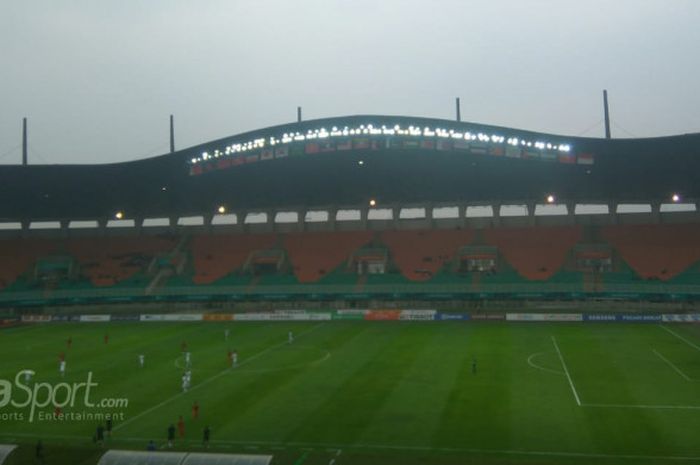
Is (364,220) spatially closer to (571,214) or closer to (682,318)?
(571,214)

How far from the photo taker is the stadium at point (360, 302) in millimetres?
24312

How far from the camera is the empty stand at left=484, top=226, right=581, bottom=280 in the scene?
6619 cm

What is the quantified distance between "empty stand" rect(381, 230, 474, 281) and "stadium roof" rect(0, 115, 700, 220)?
14.6 ft

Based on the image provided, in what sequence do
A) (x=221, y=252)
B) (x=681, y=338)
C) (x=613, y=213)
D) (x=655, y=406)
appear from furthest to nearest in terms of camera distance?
1. (x=221, y=252)
2. (x=613, y=213)
3. (x=681, y=338)
4. (x=655, y=406)

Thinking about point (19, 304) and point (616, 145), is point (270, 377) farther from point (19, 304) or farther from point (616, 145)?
point (19, 304)

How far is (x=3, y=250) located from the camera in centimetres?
7544

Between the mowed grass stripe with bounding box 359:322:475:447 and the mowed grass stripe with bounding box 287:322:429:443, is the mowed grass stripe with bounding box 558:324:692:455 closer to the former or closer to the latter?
the mowed grass stripe with bounding box 359:322:475:447

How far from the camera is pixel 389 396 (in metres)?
29.1

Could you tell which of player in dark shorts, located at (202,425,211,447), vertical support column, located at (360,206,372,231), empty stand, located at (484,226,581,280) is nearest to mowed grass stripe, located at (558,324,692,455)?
player in dark shorts, located at (202,425,211,447)

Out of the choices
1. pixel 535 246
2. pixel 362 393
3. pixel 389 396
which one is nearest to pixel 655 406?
pixel 389 396

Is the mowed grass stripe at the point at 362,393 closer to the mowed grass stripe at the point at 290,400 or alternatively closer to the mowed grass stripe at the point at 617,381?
the mowed grass stripe at the point at 290,400

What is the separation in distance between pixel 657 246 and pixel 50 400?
198 ft

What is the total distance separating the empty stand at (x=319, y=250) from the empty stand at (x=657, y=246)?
28747 millimetres

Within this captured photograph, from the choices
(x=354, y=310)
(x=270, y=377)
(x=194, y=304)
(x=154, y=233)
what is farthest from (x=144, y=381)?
(x=154, y=233)
